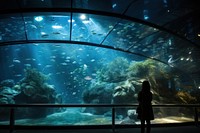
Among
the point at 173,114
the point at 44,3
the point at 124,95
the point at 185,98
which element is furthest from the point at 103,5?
the point at 185,98

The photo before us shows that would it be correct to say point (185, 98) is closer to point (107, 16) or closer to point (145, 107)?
point (145, 107)

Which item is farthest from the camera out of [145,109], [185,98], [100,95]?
[100,95]

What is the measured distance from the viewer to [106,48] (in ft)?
32.5

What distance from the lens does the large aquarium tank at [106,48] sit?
6.43 metres

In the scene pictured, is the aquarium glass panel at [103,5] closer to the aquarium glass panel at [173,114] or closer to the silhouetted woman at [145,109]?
the silhouetted woman at [145,109]

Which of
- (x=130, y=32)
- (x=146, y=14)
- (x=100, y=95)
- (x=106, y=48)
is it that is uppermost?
(x=130, y=32)

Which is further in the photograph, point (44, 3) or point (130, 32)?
point (130, 32)

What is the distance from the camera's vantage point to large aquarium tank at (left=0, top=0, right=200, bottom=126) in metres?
6.43

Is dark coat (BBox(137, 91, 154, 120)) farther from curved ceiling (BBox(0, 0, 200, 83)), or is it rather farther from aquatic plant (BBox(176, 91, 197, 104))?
aquatic plant (BBox(176, 91, 197, 104))

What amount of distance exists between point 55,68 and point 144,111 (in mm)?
43064

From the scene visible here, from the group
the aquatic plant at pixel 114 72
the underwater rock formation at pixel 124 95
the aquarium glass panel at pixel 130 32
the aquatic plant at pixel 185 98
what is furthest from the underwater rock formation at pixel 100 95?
the aquarium glass panel at pixel 130 32

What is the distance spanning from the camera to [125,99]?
50.3ft

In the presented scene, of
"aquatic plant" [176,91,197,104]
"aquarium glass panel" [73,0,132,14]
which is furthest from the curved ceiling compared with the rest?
"aquatic plant" [176,91,197,104]

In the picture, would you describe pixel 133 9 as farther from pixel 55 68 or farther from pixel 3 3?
pixel 55 68
